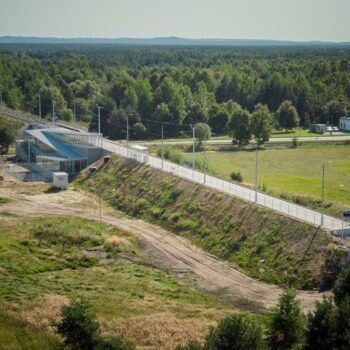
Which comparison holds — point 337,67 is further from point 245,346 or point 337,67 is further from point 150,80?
point 245,346

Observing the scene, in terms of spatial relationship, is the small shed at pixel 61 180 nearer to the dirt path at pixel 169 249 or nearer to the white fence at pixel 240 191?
the dirt path at pixel 169 249

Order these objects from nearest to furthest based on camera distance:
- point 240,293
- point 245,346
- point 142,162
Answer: point 245,346 < point 240,293 < point 142,162

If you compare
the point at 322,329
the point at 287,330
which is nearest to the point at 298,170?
the point at 287,330

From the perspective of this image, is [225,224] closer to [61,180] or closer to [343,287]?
[343,287]

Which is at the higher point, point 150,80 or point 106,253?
point 150,80

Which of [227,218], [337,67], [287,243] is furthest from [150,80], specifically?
[287,243]

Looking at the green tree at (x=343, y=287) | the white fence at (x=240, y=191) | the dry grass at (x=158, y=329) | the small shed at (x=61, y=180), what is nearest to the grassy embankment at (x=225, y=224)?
the white fence at (x=240, y=191)
